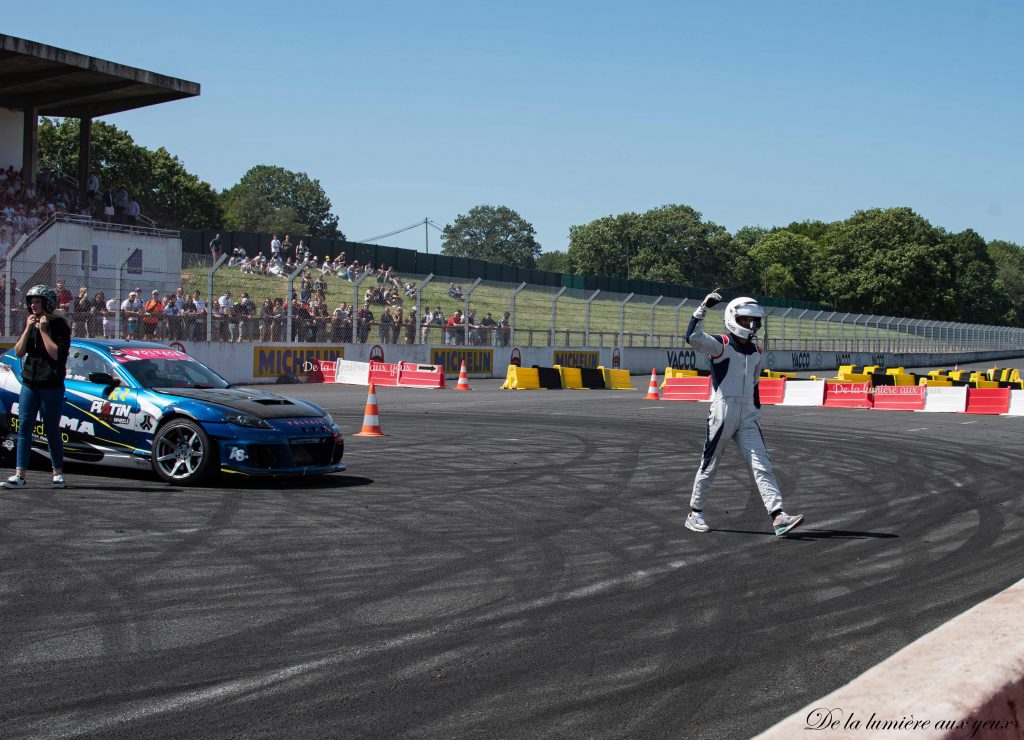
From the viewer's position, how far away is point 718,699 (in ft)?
14.1

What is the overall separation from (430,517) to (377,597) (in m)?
2.67

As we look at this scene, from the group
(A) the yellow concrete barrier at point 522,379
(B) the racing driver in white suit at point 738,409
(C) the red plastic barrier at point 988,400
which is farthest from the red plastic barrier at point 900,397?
(B) the racing driver in white suit at point 738,409

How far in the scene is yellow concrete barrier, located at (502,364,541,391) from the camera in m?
30.1

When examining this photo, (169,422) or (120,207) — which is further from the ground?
(120,207)

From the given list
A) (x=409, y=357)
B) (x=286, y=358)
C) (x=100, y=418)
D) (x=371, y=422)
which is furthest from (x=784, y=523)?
(x=409, y=357)

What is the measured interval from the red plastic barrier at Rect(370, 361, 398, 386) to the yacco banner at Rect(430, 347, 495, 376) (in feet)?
16.0

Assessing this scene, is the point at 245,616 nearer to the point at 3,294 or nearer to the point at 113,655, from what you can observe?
Answer: the point at 113,655

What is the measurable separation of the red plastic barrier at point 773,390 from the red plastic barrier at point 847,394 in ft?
3.65

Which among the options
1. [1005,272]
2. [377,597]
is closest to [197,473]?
[377,597]

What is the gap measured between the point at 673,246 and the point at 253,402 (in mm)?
105787

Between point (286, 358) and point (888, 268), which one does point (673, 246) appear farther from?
point (286, 358)

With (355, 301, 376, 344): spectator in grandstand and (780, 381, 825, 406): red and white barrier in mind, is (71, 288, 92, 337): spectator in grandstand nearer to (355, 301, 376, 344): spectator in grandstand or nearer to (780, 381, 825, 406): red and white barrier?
(355, 301, 376, 344): spectator in grandstand

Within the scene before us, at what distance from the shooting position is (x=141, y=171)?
252 ft

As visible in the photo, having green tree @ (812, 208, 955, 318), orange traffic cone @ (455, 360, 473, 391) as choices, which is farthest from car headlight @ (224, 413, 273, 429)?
green tree @ (812, 208, 955, 318)
